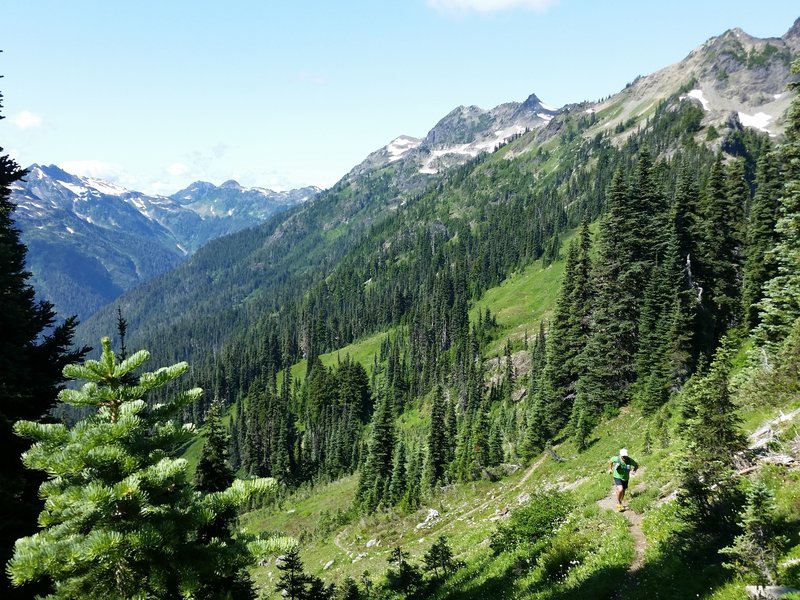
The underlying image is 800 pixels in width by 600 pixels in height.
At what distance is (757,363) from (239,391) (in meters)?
188

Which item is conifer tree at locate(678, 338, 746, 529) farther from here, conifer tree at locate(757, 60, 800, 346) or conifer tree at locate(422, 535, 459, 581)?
conifer tree at locate(422, 535, 459, 581)

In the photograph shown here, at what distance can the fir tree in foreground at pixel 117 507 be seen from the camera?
595cm

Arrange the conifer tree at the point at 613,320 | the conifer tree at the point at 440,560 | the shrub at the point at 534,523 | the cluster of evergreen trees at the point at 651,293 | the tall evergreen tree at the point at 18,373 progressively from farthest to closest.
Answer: the conifer tree at the point at 613,320
the cluster of evergreen trees at the point at 651,293
the conifer tree at the point at 440,560
the shrub at the point at 534,523
the tall evergreen tree at the point at 18,373

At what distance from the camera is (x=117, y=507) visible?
6363 millimetres

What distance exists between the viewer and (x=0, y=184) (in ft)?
59.5

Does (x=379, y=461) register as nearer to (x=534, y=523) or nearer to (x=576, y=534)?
(x=534, y=523)

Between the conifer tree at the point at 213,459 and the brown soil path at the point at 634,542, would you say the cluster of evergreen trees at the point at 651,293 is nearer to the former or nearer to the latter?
the brown soil path at the point at 634,542

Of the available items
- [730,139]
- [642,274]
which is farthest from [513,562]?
[730,139]

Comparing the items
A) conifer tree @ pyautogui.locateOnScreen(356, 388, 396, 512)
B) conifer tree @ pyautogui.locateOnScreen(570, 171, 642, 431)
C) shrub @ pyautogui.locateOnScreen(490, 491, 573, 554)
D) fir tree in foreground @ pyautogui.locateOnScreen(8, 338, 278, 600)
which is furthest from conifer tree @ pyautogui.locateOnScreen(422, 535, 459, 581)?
conifer tree @ pyautogui.locateOnScreen(356, 388, 396, 512)

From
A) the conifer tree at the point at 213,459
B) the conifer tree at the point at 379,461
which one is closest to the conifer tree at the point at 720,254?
the conifer tree at the point at 213,459

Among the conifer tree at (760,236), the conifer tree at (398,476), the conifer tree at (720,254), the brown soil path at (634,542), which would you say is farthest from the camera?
the conifer tree at (398,476)

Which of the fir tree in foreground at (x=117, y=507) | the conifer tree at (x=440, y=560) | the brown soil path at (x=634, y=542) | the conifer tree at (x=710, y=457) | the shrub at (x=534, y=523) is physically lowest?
the conifer tree at (x=440, y=560)

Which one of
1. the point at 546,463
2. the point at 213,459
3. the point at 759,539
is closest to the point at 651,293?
the point at 546,463

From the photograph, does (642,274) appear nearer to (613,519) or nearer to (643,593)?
(613,519)
